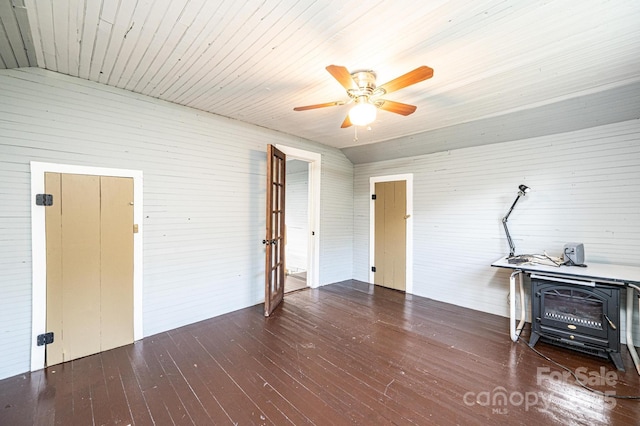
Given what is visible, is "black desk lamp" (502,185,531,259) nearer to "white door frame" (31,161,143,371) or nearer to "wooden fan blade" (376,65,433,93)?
"wooden fan blade" (376,65,433,93)

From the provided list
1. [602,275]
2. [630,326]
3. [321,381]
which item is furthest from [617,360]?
[321,381]

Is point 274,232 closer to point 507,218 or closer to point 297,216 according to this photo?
point 297,216

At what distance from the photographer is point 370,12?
1560 millimetres

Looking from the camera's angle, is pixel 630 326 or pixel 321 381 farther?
pixel 630 326

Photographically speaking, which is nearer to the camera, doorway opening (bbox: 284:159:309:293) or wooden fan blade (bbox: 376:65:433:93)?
wooden fan blade (bbox: 376:65:433:93)

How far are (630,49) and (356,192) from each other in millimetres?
3828

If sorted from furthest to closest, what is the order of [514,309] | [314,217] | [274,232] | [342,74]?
[314,217] → [274,232] → [514,309] → [342,74]

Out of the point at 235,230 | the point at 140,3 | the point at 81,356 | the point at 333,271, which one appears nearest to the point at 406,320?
the point at 333,271

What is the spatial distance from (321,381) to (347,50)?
8.49 feet

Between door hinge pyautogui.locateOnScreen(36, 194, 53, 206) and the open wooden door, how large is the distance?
2.02 m

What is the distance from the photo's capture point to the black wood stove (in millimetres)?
2352

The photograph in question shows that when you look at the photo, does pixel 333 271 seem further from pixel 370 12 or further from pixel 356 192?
pixel 370 12

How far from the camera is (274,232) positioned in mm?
3730

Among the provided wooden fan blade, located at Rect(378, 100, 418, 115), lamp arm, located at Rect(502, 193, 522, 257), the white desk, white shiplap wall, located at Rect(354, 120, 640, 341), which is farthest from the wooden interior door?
wooden fan blade, located at Rect(378, 100, 418, 115)
